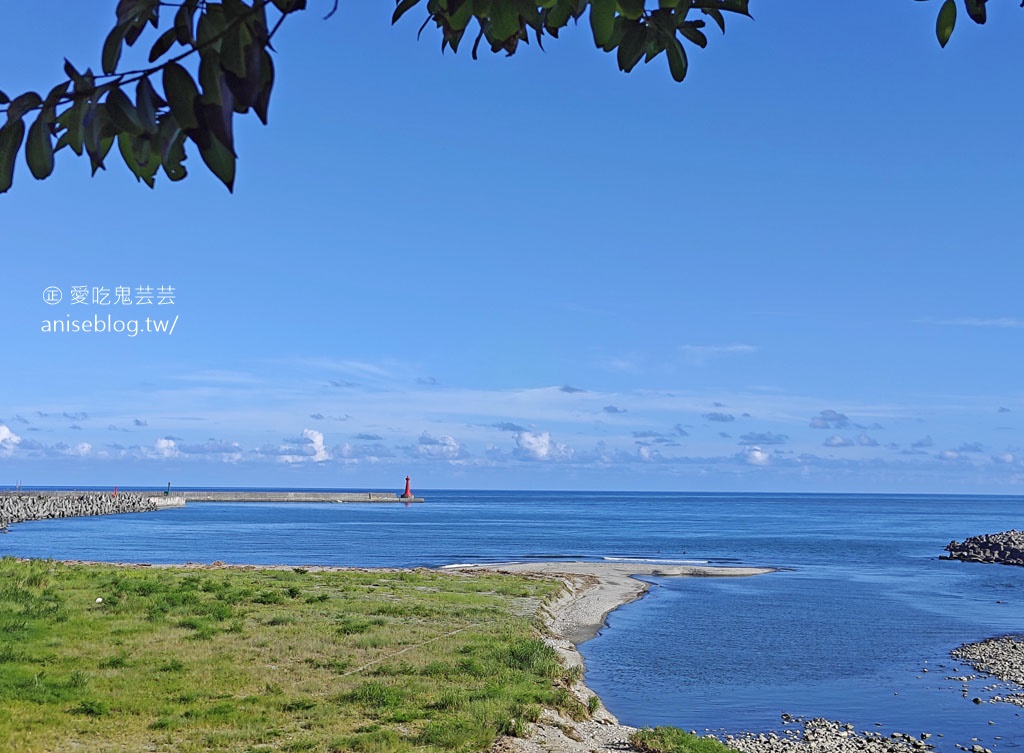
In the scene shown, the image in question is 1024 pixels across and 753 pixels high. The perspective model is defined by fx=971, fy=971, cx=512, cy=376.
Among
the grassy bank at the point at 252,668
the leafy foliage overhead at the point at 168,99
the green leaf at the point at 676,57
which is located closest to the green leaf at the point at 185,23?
the leafy foliage overhead at the point at 168,99

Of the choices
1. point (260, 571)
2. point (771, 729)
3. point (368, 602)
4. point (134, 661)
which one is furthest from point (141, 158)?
point (260, 571)

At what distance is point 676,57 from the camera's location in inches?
150

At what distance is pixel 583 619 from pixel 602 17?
44.1 m

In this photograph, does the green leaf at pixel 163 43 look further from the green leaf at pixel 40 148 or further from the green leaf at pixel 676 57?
the green leaf at pixel 676 57

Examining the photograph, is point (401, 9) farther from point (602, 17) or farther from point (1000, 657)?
point (1000, 657)

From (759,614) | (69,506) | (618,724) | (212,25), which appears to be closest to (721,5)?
(212,25)

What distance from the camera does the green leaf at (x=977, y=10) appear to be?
4.41 m

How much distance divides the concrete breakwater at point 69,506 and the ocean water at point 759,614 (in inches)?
473

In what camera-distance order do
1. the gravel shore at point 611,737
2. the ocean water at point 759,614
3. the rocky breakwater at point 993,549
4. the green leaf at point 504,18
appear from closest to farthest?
the green leaf at point 504,18 → the gravel shore at point 611,737 → the ocean water at point 759,614 → the rocky breakwater at point 993,549

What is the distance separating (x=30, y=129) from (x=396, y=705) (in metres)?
20.2

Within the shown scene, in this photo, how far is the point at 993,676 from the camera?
3347 cm

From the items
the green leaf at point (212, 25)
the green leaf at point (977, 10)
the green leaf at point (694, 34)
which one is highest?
the green leaf at point (977, 10)

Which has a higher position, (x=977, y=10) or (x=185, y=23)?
(x=977, y=10)

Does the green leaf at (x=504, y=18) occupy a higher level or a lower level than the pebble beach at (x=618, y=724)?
higher
